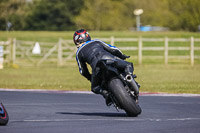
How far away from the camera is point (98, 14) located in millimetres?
75375

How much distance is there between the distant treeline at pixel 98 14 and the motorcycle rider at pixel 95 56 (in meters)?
54.2

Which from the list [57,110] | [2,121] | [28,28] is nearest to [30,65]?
[57,110]

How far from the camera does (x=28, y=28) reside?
306 ft

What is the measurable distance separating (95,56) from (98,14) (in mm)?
65730

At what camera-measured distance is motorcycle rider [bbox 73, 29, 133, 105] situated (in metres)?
9.84

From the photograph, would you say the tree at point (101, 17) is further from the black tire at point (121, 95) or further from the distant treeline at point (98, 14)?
the black tire at point (121, 95)

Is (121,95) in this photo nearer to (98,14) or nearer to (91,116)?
(91,116)

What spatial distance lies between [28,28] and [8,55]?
56.5 meters

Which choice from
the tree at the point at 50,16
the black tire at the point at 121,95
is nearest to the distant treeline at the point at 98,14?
the tree at the point at 50,16

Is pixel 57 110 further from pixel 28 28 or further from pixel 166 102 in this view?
pixel 28 28

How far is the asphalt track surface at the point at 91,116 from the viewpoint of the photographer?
27.5 feet

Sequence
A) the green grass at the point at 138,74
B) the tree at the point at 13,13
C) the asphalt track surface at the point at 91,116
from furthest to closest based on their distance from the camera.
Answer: the tree at the point at 13,13
the green grass at the point at 138,74
the asphalt track surface at the point at 91,116

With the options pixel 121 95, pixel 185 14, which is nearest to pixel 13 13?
pixel 185 14

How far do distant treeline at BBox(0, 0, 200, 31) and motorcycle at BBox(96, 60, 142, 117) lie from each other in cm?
5505
